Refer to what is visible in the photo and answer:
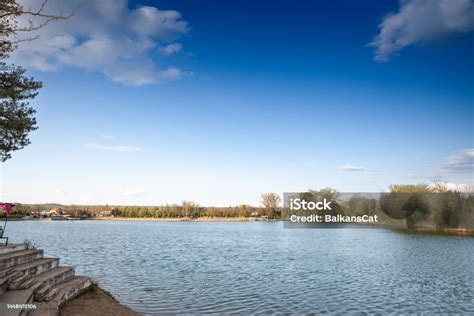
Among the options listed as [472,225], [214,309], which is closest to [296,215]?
[472,225]

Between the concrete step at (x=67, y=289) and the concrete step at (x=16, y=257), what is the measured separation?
5.63 ft

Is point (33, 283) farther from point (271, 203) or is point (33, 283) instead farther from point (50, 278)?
point (271, 203)

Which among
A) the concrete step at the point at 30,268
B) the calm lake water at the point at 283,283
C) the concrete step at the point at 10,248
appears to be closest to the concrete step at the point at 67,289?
the concrete step at the point at 30,268

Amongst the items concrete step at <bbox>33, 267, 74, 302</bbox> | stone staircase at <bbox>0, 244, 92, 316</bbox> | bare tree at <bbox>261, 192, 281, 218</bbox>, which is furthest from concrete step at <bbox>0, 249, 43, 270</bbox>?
bare tree at <bbox>261, 192, 281, 218</bbox>

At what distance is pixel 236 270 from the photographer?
976 inches

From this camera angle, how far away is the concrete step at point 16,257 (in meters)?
12.1

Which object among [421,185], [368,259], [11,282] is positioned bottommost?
[368,259]

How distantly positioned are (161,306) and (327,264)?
17.2 metres

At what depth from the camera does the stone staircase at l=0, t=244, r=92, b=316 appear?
927cm

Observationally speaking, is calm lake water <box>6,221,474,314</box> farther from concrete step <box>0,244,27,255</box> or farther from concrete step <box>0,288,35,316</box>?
concrete step <box>0,288,35,316</box>

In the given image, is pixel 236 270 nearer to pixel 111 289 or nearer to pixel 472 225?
pixel 111 289

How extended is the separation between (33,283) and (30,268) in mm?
1378

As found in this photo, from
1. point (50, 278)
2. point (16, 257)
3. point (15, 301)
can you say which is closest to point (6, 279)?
point (15, 301)

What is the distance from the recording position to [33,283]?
11.1 m
